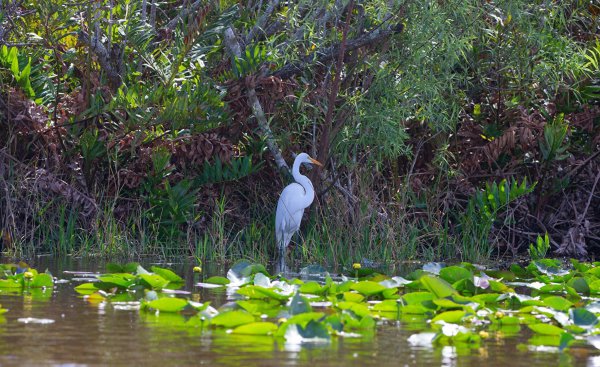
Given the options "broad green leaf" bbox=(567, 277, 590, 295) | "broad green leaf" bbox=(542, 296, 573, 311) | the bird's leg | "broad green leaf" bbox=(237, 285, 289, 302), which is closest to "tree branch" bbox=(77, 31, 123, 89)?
the bird's leg

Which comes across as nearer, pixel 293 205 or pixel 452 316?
pixel 452 316

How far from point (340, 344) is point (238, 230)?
5954 mm

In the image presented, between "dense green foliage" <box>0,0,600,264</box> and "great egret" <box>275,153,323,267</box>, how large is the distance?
203 millimetres

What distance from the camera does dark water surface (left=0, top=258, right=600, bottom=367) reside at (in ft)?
11.2

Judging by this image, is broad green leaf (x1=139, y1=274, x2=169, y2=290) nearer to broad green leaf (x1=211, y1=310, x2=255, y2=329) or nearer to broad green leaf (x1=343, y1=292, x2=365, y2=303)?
broad green leaf (x1=343, y1=292, x2=365, y2=303)

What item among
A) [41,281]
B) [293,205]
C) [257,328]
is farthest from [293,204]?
[257,328]

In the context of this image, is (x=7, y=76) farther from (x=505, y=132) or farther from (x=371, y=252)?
(x=505, y=132)

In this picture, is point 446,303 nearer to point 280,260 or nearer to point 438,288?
Result: point 438,288

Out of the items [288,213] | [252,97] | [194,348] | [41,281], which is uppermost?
[252,97]

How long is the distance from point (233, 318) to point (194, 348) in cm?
44

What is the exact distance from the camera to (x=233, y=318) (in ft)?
Answer: 13.4

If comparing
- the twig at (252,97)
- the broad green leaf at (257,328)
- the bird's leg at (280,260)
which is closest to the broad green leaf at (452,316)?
the broad green leaf at (257,328)

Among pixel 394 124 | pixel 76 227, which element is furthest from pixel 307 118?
pixel 76 227

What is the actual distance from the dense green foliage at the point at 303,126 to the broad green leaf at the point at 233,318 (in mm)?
4108
